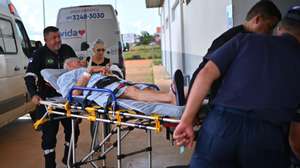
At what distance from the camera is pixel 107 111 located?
12.3 feet

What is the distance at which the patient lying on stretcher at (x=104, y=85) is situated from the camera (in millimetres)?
3896

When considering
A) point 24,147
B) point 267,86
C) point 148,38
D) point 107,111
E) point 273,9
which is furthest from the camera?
point 148,38

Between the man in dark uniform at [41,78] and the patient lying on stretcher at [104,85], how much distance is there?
18cm

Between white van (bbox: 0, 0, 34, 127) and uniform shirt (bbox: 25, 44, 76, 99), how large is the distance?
187 centimetres

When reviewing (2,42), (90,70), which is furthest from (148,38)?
(90,70)


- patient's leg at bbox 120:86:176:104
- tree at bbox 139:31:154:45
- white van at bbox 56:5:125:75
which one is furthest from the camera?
tree at bbox 139:31:154:45

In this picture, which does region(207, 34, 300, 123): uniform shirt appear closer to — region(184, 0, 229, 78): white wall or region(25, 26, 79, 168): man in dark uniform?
region(25, 26, 79, 168): man in dark uniform

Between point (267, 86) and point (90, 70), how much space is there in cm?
259

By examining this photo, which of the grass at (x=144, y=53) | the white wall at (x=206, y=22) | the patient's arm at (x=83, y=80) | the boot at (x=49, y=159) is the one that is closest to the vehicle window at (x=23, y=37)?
the white wall at (x=206, y=22)

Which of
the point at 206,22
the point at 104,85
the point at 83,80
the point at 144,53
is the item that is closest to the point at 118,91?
the point at 104,85

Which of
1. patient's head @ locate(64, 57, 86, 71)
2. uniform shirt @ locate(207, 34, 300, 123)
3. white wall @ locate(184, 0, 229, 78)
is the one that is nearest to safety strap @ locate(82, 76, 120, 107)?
patient's head @ locate(64, 57, 86, 71)

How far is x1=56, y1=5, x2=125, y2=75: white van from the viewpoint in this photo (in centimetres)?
1070

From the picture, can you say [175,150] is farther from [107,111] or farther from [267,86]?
[267,86]

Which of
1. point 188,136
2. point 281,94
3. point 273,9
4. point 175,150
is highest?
point 273,9
